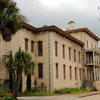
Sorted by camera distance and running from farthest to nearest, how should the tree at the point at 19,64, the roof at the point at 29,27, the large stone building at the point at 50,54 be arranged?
the roof at the point at 29,27 → the large stone building at the point at 50,54 → the tree at the point at 19,64

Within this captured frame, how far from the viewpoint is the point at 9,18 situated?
2008 cm

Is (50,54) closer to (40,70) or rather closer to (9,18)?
(40,70)

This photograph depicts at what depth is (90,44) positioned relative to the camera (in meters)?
48.2

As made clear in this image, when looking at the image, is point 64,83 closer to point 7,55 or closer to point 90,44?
point 7,55

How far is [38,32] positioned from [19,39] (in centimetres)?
433

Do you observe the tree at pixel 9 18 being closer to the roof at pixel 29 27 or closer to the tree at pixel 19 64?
the tree at pixel 19 64

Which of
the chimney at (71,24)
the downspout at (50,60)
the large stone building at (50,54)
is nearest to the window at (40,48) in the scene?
the large stone building at (50,54)

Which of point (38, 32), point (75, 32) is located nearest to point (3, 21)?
point (38, 32)

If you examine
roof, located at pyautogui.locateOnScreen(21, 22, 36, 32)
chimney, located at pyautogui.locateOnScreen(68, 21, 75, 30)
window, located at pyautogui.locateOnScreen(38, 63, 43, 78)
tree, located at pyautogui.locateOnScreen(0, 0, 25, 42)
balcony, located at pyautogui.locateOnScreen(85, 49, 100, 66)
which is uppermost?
chimney, located at pyautogui.locateOnScreen(68, 21, 75, 30)

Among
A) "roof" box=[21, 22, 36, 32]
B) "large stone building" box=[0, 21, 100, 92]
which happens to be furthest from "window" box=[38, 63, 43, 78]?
"roof" box=[21, 22, 36, 32]

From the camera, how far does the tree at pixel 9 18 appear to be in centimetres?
2003

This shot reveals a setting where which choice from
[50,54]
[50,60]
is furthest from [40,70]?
[50,54]

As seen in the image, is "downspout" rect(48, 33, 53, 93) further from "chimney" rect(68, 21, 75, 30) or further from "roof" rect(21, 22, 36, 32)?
"chimney" rect(68, 21, 75, 30)

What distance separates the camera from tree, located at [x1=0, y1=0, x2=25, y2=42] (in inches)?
789
